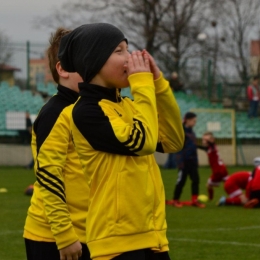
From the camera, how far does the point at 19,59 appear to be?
2962 cm

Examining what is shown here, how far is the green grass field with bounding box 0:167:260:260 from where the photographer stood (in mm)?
9281

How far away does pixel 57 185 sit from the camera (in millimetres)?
4543

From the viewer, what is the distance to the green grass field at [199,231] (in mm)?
9281

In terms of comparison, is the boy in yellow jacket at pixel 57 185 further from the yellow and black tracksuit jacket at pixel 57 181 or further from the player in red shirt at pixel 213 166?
the player in red shirt at pixel 213 166

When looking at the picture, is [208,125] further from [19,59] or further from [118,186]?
[118,186]

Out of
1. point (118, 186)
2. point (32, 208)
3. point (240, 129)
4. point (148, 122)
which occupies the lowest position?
point (240, 129)

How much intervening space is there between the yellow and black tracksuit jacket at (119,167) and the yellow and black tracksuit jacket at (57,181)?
0.41 metres

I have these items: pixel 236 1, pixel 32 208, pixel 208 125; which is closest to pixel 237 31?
pixel 236 1

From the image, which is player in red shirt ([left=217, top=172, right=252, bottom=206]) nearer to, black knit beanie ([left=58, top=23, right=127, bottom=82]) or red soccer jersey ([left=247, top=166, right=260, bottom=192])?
red soccer jersey ([left=247, top=166, right=260, bottom=192])

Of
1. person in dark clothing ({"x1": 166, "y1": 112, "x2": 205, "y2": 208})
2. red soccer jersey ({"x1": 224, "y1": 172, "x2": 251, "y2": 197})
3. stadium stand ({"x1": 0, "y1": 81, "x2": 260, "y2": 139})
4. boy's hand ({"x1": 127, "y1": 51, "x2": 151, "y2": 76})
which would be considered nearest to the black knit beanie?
boy's hand ({"x1": 127, "y1": 51, "x2": 151, "y2": 76})

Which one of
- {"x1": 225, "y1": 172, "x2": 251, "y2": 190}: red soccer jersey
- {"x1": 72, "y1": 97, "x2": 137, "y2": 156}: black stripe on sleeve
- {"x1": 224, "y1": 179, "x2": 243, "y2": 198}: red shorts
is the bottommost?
{"x1": 224, "y1": 179, "x2": 243, "y2": 198}: red shorts

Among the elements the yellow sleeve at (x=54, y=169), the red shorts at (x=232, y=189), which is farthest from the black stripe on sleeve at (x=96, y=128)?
the red shorts at (x=232, y=189)

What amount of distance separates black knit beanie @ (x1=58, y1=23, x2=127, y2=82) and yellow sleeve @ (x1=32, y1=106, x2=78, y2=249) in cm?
61

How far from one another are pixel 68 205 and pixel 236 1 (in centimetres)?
5079
